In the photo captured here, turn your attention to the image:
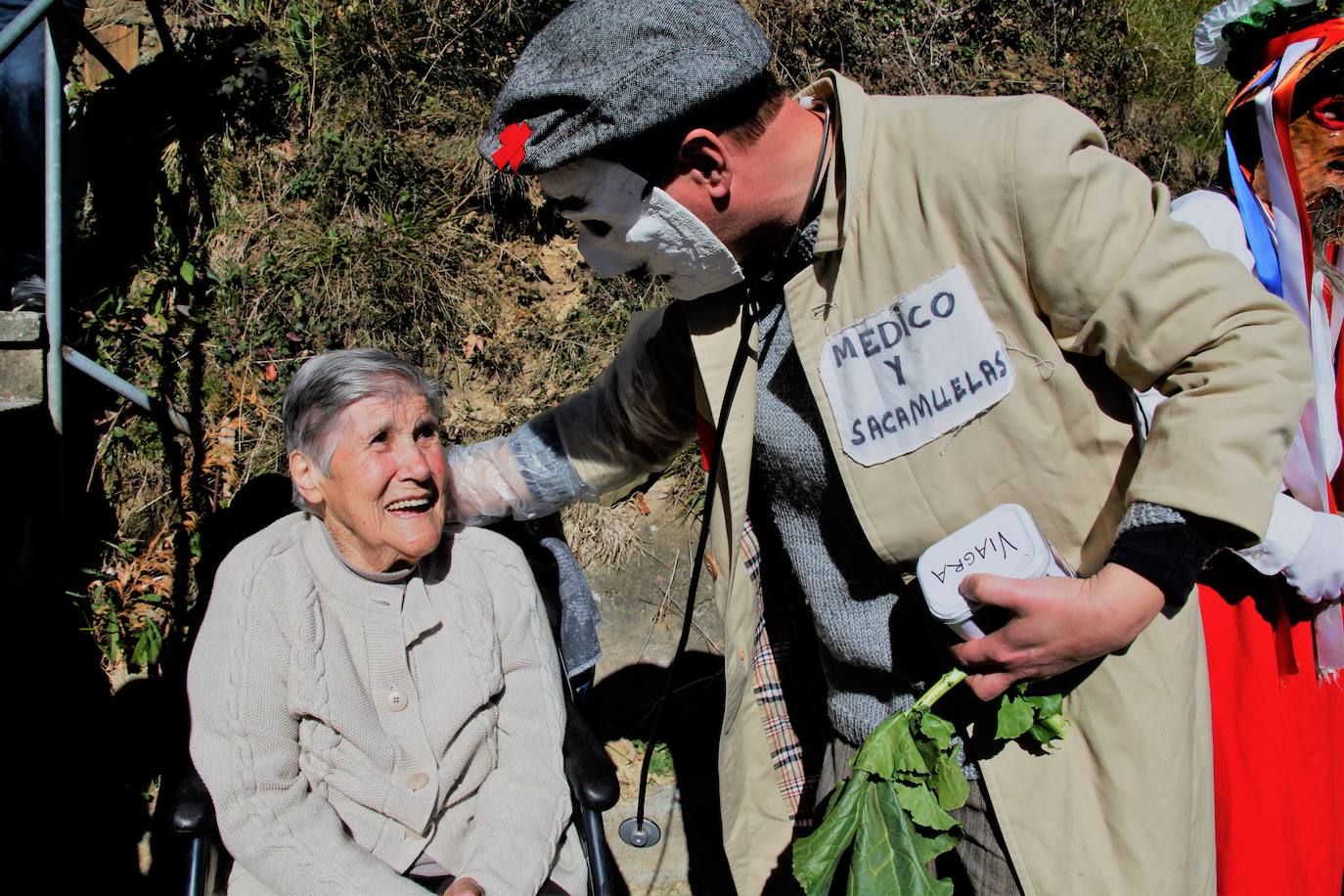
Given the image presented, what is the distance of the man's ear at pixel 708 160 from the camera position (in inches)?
69.6

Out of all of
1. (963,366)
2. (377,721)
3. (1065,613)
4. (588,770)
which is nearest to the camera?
(1065,613)

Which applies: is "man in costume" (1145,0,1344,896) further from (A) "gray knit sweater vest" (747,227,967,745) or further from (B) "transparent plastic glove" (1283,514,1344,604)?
(A) "gray knit sweater vest" (747,227,967,745)

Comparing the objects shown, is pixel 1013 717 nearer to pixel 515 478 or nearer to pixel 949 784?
pixel 949 784

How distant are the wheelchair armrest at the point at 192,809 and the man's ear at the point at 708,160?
6.02 ft

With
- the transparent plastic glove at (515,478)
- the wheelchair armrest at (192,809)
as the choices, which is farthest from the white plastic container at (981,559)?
the wheelchair armrest at (192,809)

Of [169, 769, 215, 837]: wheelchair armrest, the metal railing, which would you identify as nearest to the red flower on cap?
[169, 769, 215, 837]: wheelchair armrest

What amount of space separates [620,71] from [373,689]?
1.60 m

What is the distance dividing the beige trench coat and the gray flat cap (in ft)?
0.75

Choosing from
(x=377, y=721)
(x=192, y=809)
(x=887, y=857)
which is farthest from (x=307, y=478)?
(x=887, y=857)

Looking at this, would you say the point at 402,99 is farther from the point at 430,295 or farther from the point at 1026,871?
the point at 1026,871

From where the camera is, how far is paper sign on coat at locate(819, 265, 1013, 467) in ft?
5.60

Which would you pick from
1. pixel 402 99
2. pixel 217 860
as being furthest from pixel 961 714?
pixel 402 99

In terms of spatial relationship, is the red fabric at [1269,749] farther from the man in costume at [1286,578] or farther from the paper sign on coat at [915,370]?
the paper sign on coat at [915,370]

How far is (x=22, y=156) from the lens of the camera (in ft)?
13.0
